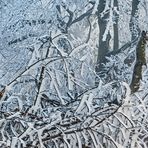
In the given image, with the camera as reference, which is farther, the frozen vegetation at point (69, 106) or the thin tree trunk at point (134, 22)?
the thin tree trunk at point (134, 22)

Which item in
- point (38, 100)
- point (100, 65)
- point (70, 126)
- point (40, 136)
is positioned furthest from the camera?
point (100, 65)

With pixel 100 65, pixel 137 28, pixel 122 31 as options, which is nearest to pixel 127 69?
pixel 100 65

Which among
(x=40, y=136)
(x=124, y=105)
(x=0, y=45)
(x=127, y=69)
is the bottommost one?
(x=40, y=136)

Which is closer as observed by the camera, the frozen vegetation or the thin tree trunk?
the frozen vegetation

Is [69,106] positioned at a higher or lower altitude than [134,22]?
lower

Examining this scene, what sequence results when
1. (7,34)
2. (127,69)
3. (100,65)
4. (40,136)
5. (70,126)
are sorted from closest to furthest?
(40,136) → (70,126) → (127,69) → (100,65) → (7,34)

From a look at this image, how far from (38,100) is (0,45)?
959cm

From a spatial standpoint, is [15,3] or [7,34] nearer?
[7,34]

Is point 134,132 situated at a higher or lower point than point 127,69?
lower

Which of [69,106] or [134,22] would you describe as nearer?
[69,106]

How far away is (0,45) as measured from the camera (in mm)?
12680

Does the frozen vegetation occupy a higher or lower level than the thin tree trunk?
lower

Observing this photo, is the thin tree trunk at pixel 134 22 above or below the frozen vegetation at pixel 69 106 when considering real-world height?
above

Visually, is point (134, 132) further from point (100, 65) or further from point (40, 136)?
point (100, 65)
